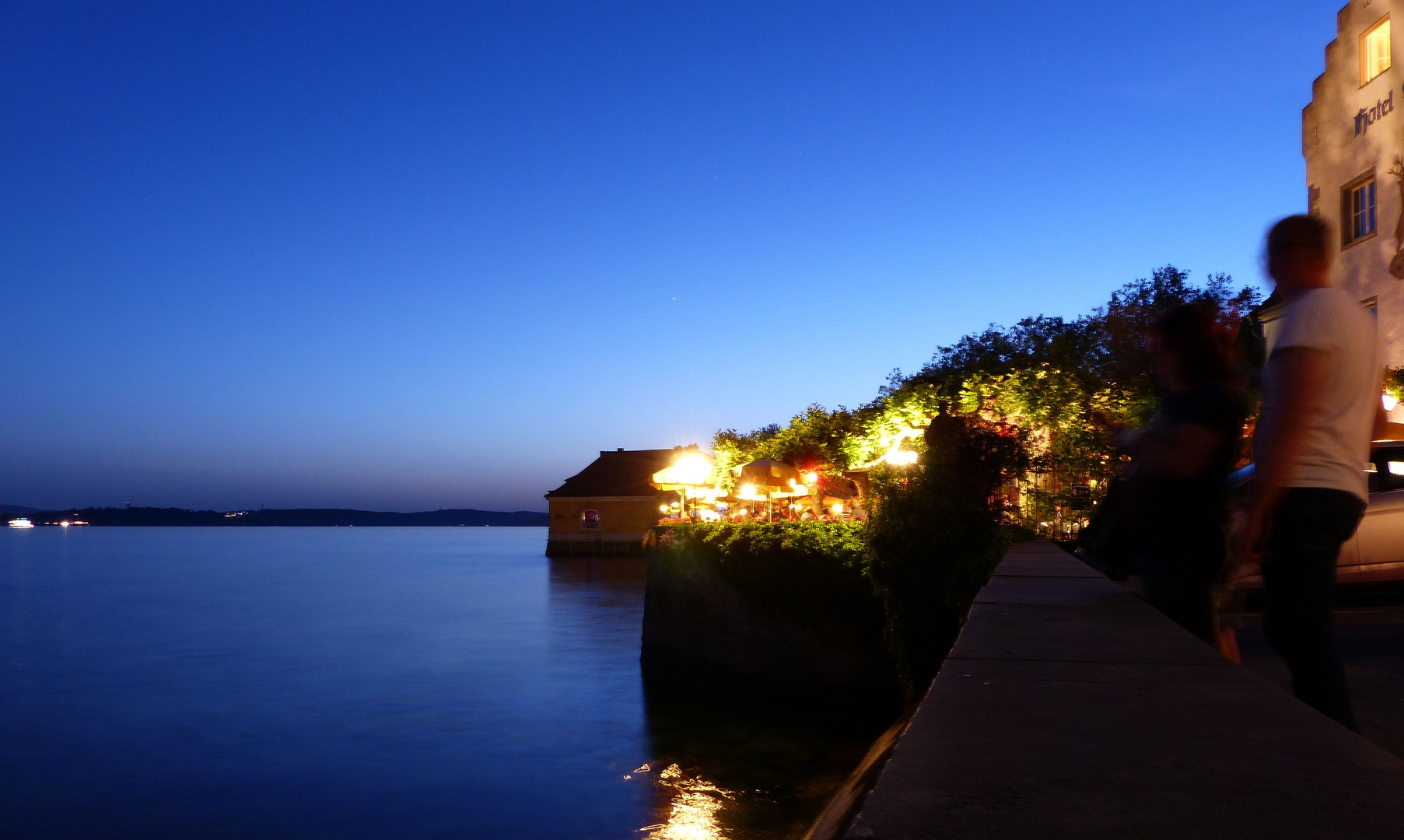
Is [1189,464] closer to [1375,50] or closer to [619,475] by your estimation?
[1375,50]

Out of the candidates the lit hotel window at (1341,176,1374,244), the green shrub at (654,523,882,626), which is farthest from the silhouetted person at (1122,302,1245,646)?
the lit hotel window at (1341,176,1374,244)

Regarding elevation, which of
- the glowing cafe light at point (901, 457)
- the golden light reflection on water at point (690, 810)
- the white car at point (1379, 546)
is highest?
the glowing cafe light at point (901, 457)

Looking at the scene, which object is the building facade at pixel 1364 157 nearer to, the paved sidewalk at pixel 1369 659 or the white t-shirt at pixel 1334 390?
the paved sidewalk at pixel 1369 659

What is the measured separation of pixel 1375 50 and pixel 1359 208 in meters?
3.05

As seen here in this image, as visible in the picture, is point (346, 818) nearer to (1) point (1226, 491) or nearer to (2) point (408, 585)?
(1) point (1226, 491)

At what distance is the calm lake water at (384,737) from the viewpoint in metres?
13.1

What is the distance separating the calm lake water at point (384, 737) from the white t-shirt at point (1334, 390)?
31.6ft

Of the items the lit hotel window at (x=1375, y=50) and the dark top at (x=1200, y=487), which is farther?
the lit hotel window at (x=1375, y=50)

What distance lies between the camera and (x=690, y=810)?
493 inches

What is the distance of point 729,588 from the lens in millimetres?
17625

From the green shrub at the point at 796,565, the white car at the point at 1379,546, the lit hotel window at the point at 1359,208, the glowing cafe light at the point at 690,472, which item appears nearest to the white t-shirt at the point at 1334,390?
the white car at the point at 1379,546

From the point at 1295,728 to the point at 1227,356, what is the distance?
2004mm

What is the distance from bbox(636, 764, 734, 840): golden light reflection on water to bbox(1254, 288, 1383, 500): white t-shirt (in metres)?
9.70

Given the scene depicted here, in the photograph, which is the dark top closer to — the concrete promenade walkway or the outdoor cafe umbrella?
the concrete promenade walkway
